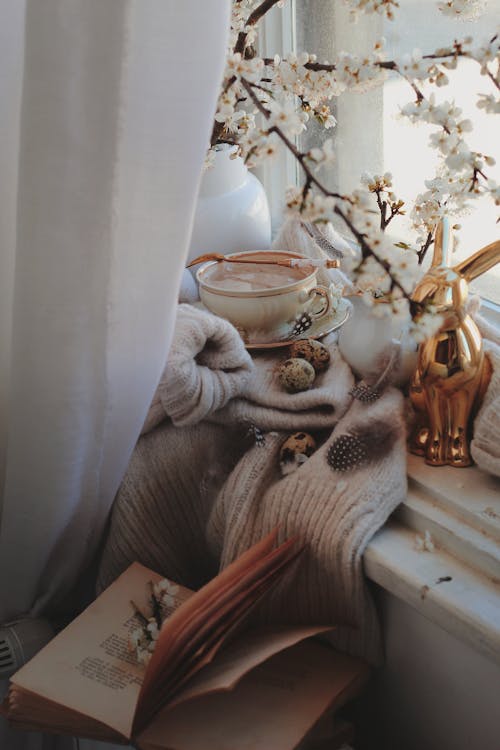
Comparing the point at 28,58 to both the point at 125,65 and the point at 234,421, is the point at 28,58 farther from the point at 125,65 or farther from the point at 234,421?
the point at 234,421

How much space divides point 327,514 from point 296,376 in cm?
16

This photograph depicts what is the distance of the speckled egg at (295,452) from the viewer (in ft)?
2.39

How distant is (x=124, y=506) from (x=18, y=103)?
15.2 inches

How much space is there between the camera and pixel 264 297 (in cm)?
85

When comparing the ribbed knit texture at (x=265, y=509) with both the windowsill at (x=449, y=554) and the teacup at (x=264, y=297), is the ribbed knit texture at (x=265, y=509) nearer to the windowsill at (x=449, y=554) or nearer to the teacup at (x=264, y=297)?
the windowsill at (x=449, y=554)

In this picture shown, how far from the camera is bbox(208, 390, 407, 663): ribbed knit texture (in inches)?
26.0

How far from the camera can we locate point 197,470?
2.64 ft

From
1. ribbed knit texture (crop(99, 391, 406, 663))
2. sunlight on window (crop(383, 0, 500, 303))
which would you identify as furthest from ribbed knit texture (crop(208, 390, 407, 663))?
sunlight on window (crop(383, 0, 500, 303))

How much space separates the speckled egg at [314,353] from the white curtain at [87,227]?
19cm

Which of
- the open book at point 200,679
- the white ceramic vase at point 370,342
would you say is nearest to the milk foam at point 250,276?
the white ceramic vase at point 370,342

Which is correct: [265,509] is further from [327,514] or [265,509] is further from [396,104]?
[396,104]

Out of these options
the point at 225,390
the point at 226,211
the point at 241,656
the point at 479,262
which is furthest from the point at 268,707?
the point at 226,211

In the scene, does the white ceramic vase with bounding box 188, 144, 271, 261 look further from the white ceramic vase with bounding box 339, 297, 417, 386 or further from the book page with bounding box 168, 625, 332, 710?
the book page with bounding box 168, 625, 332, 710

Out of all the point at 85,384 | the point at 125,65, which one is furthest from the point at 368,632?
the point at 125,65
